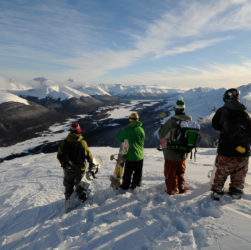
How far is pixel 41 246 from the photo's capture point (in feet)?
11.3

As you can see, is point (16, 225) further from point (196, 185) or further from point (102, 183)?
point (196, 185)

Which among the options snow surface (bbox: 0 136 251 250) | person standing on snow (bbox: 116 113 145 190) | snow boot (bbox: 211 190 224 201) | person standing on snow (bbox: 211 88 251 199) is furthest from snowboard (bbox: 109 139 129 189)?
snow boot (bbox: 211 190 224 201)

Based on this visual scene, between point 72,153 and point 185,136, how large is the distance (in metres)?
2.96

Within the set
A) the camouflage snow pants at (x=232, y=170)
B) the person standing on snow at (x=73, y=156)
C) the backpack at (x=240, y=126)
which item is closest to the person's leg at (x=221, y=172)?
the camouflage snow pants at (x=232, y=170)

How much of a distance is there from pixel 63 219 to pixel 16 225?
1.18m

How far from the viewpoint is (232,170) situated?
427cm

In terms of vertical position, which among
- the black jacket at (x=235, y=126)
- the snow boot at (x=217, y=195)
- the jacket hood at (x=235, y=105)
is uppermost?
the jacket hood at (x=235, y=105)

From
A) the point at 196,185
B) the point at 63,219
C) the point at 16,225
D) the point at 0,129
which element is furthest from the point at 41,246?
the point at 0,129

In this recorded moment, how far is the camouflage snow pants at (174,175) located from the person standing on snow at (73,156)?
2206mm

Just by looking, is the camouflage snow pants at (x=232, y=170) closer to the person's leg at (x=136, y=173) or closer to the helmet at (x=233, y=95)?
the helmet at (x=233, y=95)

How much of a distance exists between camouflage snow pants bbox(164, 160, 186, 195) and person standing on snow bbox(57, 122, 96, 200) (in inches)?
86.9

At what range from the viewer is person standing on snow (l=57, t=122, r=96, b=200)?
4.60 metres

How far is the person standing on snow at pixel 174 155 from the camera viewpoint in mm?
4422

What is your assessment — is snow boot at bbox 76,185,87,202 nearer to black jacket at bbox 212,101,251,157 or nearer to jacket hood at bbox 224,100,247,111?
black jacket at bbox 212,101,251,157
